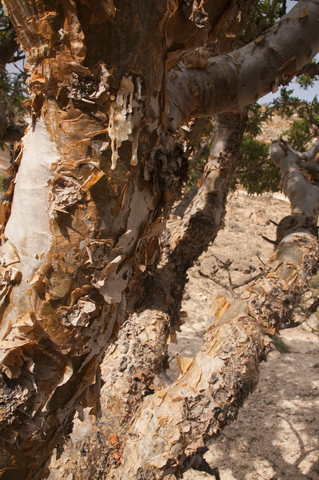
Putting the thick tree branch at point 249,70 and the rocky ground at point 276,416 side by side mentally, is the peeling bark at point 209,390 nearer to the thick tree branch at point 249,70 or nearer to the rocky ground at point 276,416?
the thick tree branch at point 249,70

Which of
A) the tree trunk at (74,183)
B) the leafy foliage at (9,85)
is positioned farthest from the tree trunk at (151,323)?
the leafy foliage at (9,85)

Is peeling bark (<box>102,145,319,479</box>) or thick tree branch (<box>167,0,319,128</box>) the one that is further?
peeling bark (<box>102,145,319,479</box>)

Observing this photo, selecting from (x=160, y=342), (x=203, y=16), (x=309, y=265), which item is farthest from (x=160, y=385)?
(x=203, y=16)

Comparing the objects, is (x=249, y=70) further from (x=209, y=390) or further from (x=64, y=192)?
(x=209, y=390)

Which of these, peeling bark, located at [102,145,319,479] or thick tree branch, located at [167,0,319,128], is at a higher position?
thick tree branch, located at [167,0,319,128]

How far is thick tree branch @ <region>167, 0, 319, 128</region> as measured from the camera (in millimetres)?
1104

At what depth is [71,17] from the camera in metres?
0.77

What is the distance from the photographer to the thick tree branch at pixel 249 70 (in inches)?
43.5

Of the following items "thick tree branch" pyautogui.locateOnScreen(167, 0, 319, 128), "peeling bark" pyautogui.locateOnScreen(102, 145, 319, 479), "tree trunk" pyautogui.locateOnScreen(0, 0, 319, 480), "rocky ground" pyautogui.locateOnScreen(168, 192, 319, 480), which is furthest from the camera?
"rocky ground" pyautogui.locateOnScreen(168, 192, 319, 480)

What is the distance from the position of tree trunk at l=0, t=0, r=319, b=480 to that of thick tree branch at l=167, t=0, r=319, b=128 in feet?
0.53

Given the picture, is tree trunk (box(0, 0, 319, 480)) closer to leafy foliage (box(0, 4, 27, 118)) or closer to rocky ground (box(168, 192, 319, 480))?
rocky ground (box(168, 192, 319, 480))

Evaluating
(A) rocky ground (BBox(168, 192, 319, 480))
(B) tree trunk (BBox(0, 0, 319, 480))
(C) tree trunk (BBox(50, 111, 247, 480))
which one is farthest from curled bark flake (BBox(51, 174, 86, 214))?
(A) rocky ground (BBox(168, 192, 319, 480))

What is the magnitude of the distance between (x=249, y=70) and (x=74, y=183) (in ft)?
2.71

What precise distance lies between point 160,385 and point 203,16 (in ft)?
7.15
